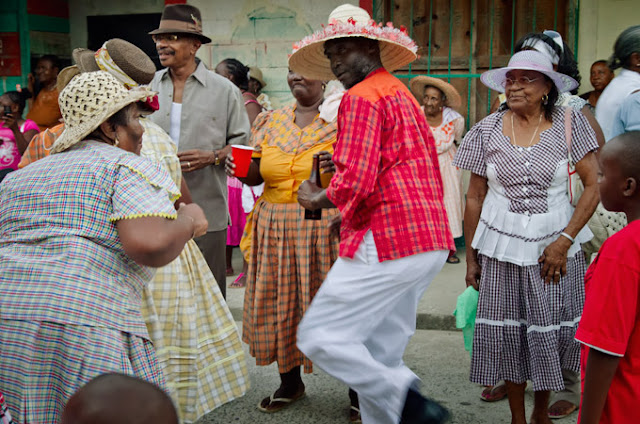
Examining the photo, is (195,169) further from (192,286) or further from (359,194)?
(359,194)

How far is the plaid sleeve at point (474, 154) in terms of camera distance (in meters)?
4.02

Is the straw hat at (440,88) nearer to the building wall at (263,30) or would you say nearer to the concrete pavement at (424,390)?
the building wall at (263,30)

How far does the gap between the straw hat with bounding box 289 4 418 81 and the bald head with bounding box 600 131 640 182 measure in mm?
1381

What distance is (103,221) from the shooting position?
2.47m

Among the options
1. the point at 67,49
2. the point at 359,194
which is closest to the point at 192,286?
the point at 359,194

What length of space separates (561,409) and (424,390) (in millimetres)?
858

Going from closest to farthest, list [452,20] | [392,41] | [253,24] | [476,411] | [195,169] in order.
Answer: [392,41] → [476,411] → [195,169] → [452,20] → [253,24]

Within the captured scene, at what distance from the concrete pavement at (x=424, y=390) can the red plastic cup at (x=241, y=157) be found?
4.81 feet

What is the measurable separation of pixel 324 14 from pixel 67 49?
12.4ft

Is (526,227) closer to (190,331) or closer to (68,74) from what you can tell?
(190,331)

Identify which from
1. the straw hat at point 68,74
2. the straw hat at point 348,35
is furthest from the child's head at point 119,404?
the straw hat at point 68,74

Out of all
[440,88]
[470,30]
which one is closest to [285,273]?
[440,88]

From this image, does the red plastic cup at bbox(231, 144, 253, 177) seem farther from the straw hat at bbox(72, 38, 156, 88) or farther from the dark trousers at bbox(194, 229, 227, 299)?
the dark trousers at bbox(194, 229, 227, 299)

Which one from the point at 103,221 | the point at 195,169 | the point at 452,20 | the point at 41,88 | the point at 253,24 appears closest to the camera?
the point at 103,221
